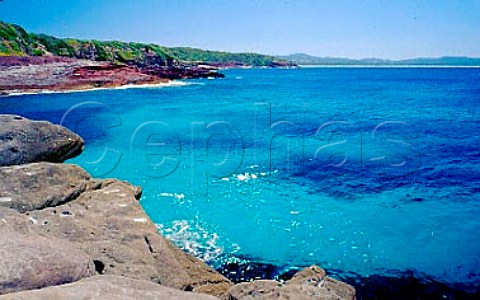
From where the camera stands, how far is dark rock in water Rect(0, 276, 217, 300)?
3977mm

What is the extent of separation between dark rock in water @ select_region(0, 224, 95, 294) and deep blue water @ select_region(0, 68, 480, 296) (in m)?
5.22

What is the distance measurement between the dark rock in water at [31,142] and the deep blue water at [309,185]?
333 centimetres

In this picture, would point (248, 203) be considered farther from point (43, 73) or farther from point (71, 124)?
point (43, 73)

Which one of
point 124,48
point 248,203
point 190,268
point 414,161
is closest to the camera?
point 190,268

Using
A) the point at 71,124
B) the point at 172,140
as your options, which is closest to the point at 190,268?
the point at 172,140

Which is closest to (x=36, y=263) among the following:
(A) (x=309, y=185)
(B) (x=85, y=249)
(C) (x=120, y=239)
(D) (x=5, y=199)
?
(B) (x=85, y=249)

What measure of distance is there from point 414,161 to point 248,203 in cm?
1006

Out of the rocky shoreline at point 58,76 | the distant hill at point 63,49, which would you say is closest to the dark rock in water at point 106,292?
the rocky shoreline at point 58,76

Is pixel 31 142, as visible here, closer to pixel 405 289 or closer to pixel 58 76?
pixel 405 289

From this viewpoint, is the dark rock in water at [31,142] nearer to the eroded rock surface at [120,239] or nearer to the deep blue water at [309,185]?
the eroded rock surface at [120,239]

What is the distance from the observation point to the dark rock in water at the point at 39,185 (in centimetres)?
867

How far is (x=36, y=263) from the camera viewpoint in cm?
475

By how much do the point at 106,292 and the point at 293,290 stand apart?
2.99m

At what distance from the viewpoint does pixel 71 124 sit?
31188 millimetres
